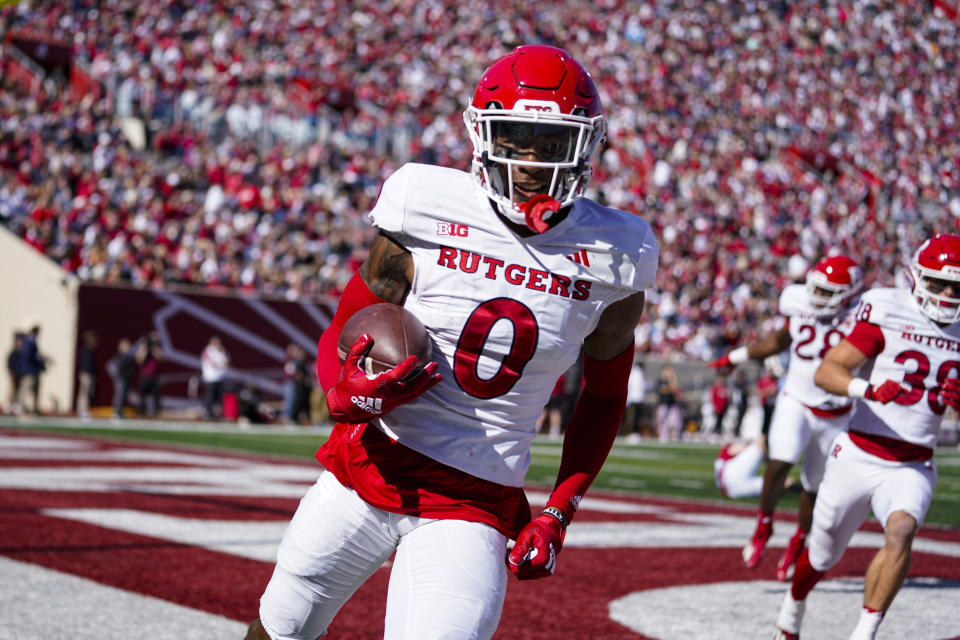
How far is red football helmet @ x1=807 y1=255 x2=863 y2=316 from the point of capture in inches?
269

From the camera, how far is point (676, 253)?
934 inches

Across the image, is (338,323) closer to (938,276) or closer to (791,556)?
(938,276)

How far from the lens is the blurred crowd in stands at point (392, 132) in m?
18.6

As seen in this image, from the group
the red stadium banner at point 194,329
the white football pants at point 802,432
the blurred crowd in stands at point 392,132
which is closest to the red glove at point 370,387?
the white football pants at point 802,432

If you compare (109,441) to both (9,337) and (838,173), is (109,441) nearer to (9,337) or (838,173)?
(9,337)

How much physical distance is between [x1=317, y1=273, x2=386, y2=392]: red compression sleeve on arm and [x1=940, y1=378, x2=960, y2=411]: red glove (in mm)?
2965

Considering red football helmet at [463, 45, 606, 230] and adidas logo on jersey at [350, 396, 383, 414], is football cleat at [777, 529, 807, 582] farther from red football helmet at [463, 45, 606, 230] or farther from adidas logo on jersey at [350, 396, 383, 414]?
adidas logo on jersey at [350, 396, 383, 414]

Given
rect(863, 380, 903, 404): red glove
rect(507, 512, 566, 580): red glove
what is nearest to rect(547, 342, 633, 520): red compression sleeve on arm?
rect(507, 512, 566, 580): red glove

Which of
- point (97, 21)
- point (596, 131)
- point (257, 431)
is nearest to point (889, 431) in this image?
point (596, 131)

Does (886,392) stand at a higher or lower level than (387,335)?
lower

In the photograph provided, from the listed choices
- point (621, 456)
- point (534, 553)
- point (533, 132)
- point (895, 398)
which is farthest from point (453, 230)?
point (621, 456)

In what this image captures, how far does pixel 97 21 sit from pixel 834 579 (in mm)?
21529

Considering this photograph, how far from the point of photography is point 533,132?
250 centimetres

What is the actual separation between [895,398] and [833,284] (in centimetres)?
239
